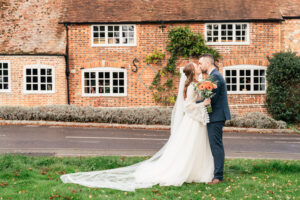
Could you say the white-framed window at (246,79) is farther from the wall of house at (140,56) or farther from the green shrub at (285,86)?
the green shrub at (285,86)

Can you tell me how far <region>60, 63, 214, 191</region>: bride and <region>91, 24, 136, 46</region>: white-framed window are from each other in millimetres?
12549

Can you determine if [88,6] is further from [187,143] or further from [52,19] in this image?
[187,143]

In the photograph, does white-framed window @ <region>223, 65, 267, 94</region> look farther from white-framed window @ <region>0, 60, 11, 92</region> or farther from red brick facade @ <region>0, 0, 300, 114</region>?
white-framed window @ <region>0, 60, 11, 92</region>

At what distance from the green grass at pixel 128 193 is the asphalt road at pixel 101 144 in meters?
1.41

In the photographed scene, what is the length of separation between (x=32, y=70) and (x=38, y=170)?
12610 millimetres

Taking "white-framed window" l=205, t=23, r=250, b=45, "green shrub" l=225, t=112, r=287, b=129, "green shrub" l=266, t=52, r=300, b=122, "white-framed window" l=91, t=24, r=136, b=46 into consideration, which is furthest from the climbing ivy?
"green shrub" l=225, t=112, r=287, b=129

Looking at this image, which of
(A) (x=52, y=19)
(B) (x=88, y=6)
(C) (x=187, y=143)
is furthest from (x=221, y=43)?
(C) (x=187, y=143)

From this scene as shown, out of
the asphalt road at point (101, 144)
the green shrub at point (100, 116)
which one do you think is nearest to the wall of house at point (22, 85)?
the green shrub at point (100, 116)

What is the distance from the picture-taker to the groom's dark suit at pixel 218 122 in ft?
20.6

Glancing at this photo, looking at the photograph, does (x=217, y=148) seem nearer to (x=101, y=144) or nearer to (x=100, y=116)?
(x=101, y=144)

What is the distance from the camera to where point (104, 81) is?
18.8m

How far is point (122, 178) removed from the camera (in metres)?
6.40

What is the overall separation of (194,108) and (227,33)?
44.0 ft

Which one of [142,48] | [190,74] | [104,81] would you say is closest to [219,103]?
[190,74]
